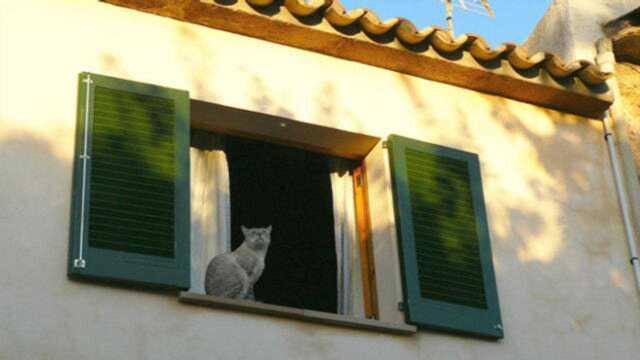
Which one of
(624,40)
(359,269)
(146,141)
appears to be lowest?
(359,269)

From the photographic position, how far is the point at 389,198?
8.48m

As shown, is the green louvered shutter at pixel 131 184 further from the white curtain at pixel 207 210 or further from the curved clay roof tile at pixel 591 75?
the curved clay roof tile at pixel 591 75

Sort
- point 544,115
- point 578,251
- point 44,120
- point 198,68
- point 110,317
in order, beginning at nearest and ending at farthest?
point 110,317, point 44,120, point 198,68, point 578,251, point 544,115

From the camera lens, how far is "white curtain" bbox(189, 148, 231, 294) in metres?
8.07

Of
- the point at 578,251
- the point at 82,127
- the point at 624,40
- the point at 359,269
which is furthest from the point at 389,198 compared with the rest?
the point at 624,40

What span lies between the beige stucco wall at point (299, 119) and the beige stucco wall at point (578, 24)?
66 centimetres

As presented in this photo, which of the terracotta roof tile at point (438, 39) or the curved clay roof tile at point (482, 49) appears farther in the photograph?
the curved clay roof tile at point (482, 49)

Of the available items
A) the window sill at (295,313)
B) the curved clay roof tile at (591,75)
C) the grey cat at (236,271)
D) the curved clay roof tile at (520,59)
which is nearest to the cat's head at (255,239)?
the grey cat at (236,271)

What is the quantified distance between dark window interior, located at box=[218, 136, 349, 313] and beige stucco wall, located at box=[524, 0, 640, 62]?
2249 millimetres

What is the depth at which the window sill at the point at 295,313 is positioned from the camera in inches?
287

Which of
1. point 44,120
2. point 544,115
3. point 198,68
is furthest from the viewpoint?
point 544,115

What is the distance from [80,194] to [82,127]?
467 millimetres

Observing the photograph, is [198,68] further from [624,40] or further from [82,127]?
[624,40]

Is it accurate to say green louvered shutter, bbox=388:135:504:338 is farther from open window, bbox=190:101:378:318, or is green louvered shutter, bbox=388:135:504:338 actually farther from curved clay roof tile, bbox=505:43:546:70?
curved clay roof tile, bbox=505:43:546:70
